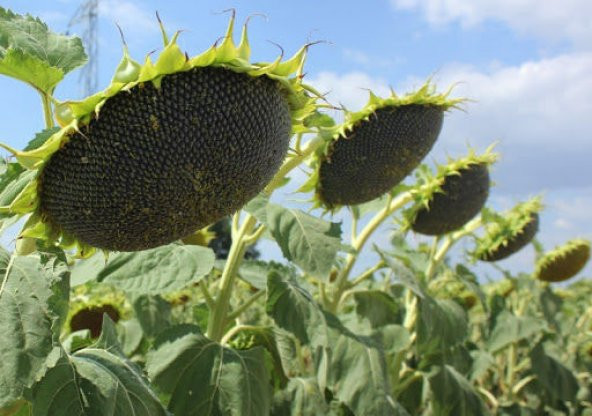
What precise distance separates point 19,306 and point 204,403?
89 cm

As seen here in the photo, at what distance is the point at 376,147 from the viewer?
8.11 feet

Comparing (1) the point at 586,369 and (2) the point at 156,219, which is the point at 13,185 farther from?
(1) the point at 586,369

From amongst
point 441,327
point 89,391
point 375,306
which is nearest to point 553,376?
point 441,327

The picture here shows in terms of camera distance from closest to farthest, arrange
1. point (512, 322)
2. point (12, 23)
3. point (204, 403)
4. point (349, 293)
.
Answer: point (12, 23) < point (204, 403) < point (349, 293) < point (512, 322)

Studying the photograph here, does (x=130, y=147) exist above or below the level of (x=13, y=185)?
above

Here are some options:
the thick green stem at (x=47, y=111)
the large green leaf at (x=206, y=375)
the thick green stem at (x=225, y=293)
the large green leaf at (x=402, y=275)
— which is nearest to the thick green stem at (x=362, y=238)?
the large green leaf at (x=402, y=275)

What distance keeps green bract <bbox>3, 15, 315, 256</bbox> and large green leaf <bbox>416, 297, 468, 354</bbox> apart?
2250 millimetres

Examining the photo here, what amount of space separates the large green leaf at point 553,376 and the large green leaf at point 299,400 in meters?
2.93

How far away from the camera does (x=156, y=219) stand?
155cm

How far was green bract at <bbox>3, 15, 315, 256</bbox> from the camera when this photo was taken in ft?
4.83

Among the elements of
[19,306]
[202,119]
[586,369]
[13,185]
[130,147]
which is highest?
[202,119]

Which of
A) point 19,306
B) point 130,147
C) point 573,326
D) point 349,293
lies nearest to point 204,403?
point 19,306

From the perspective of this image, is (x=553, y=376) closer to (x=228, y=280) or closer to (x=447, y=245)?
(x=447, y=245)

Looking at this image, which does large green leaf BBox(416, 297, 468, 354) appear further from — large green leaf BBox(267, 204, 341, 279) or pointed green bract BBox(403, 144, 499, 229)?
large green leaf BBox(267, 204, 341, 279)
